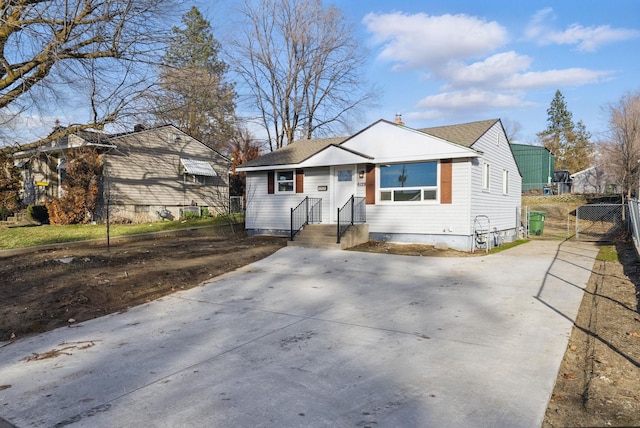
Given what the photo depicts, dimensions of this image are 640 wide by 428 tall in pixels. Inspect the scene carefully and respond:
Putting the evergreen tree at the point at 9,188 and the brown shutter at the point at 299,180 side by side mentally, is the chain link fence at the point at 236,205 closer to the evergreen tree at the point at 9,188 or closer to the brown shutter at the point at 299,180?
the brown shutter at the point at 299,180

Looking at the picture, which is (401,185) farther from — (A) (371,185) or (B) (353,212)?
(B) (353,212)

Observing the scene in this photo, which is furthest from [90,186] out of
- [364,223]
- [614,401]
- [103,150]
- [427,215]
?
[614,401]

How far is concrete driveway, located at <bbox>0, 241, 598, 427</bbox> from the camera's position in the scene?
328 cm

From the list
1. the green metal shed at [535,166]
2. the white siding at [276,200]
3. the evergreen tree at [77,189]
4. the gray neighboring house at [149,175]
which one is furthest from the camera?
the green metal shed at [535,166]

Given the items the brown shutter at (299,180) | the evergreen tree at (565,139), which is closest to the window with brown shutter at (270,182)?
the brown shutter at (299,180)

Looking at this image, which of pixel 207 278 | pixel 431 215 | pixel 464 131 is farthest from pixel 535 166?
pixel 207 278

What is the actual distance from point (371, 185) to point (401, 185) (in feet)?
3.47

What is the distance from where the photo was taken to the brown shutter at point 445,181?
505 inches

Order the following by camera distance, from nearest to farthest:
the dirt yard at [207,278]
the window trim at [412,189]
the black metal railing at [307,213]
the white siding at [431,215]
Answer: the dirt yard at [207,278] < the white siding at [431,215] < the window trim at [412,189] < the black metal railing at [307,213]

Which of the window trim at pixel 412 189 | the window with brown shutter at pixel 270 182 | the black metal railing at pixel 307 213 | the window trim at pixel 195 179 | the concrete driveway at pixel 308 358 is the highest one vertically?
the window trim at pixel 195 179

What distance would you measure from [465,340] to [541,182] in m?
41.5

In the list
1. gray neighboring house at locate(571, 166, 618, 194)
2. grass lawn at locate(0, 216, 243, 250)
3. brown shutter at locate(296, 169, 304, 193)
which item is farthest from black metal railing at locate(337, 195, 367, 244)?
gray neighboring house at locate(571, 166, 618, 194)

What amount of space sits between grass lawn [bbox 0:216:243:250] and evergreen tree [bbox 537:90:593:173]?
2164 inches

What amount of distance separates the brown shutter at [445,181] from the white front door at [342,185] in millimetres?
3066
